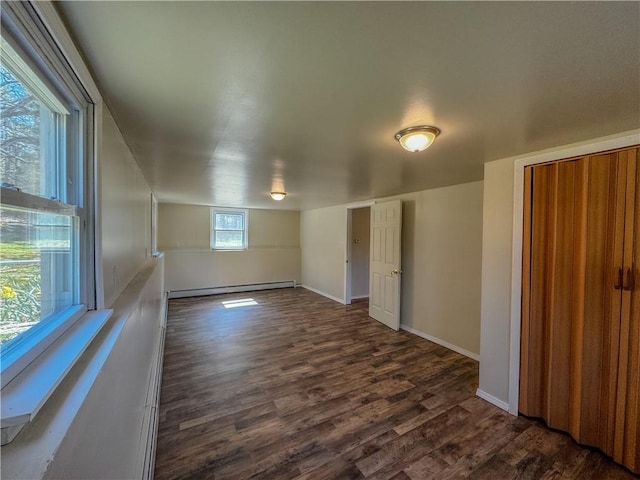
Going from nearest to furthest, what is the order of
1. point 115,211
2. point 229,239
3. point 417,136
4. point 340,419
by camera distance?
1. point 115,211
2. point 417,136
3. point 340,419
4. point 229,239

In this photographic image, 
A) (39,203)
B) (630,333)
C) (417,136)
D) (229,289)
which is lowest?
(229,289)

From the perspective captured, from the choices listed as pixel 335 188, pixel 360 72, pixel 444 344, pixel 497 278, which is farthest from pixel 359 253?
pixel 360 72

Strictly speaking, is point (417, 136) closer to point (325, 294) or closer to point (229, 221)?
point (325, 294)

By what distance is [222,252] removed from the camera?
616cm

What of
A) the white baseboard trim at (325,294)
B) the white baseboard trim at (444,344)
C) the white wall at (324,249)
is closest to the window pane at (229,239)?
the white wall at (324,249)

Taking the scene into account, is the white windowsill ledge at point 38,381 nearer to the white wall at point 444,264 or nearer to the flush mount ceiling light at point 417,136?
the flush mount ceiling light at point 417,136

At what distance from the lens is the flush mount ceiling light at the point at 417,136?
5.24 ft

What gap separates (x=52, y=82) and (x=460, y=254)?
3676mm

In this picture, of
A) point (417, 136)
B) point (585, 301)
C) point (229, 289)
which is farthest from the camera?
point (229, 289)

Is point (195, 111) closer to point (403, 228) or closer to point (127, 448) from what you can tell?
point (127, 448)

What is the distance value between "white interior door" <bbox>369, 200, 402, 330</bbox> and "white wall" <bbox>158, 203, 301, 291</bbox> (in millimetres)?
3027

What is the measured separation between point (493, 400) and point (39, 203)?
125 inches

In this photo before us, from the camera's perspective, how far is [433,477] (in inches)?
62.4

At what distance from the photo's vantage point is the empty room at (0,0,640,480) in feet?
2.48
